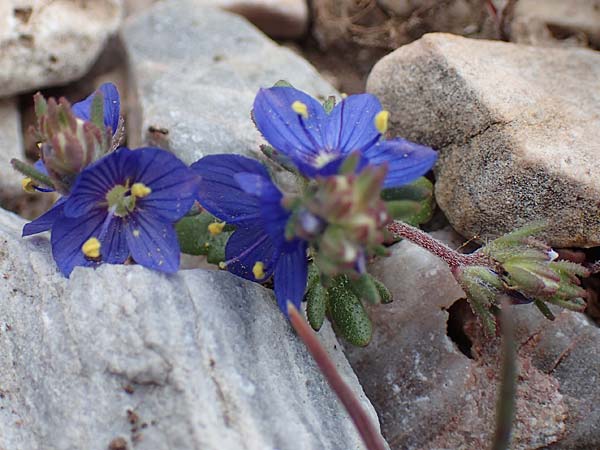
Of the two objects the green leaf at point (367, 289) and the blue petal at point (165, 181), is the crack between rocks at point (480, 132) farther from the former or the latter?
the blue petal at point (165, 181)

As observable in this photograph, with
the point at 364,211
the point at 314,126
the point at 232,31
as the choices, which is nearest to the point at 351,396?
the point at 364,211

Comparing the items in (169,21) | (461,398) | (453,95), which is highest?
(453,95)

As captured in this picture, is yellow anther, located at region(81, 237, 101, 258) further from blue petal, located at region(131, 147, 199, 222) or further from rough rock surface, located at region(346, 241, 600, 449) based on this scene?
rough rock surface, located at region(346, 241, 600, 449)

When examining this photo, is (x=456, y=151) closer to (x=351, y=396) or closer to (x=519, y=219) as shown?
(x=519, y=219)

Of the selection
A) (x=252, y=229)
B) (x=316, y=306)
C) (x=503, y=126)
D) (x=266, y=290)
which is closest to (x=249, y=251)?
(x=252, y=229)

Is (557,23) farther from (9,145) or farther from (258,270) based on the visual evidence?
(9,145)

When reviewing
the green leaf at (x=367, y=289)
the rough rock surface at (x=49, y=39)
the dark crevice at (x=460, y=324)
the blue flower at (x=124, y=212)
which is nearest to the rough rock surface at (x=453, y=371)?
the dark crevice at (x=460, y=324)
